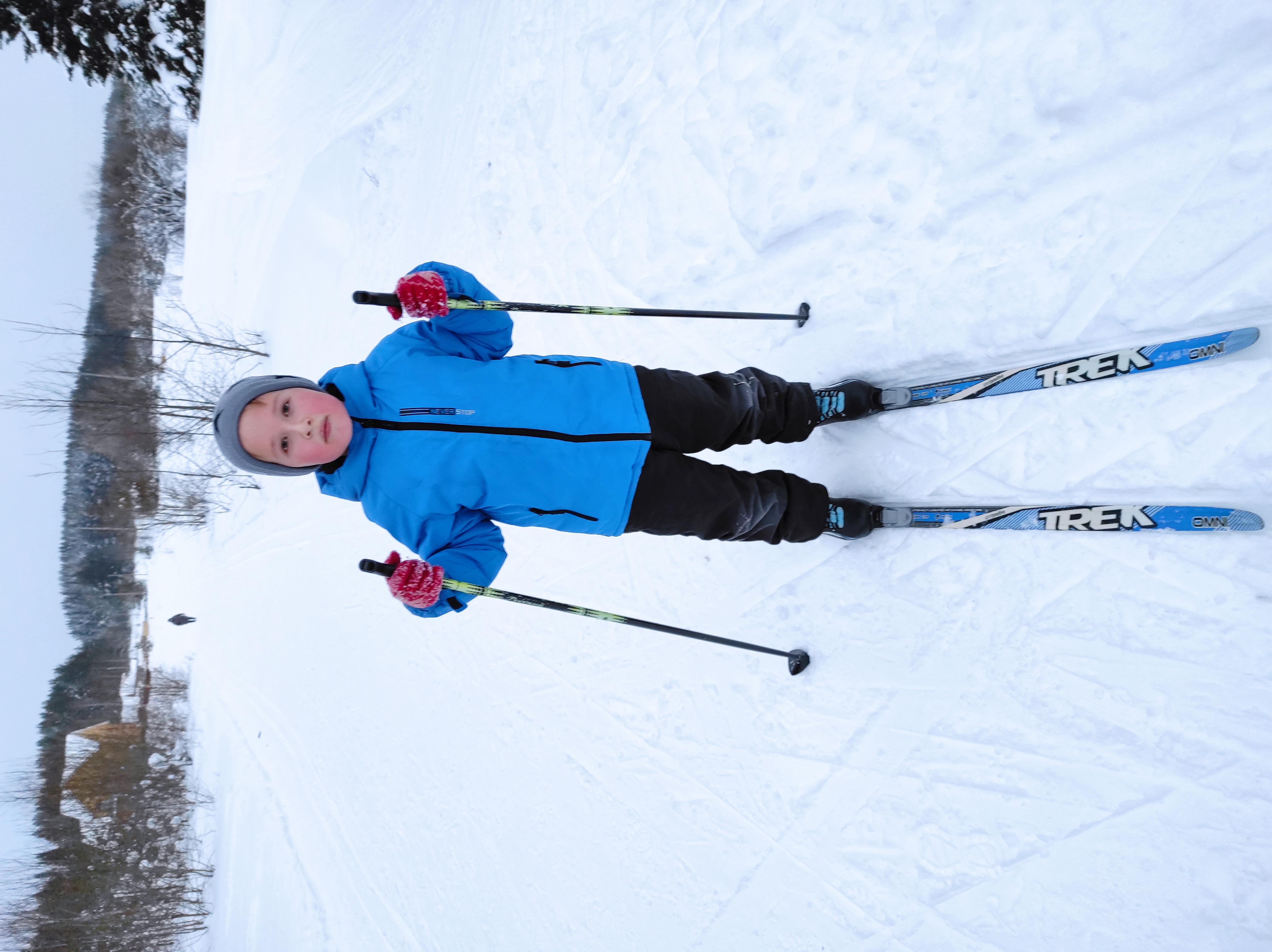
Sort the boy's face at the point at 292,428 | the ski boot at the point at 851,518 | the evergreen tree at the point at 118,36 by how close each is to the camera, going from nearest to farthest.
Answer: the boy's face at the point at 292,428
the ski boot at the point at 851,518
the evergreen tree at the point at 118,36

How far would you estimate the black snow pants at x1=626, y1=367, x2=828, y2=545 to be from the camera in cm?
231

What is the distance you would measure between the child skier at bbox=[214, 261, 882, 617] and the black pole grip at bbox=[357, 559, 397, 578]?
67 mm

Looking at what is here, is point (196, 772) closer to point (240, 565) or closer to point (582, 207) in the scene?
point (240, 565)

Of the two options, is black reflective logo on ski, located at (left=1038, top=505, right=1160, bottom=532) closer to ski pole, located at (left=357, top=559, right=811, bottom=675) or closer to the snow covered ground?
the snow covered ground

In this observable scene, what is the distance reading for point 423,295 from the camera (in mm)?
2172

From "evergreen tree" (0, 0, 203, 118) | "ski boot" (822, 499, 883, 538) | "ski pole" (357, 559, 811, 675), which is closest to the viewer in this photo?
"ski pole" (357, 559, 811, 675)

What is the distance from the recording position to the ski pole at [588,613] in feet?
7.34

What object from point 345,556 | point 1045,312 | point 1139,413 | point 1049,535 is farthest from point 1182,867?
point 345,556

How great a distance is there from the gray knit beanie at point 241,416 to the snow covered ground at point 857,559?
207cm

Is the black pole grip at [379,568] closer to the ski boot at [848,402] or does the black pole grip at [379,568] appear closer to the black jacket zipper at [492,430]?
the black jacket zipper at [492,430]

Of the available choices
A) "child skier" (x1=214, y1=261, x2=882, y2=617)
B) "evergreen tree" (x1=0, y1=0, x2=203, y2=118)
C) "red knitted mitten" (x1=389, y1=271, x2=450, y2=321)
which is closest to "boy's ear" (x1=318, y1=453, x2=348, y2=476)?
"child skier" (x1=214, y1=261, x2=882, y2=617)

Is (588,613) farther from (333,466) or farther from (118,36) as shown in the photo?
(118,36)

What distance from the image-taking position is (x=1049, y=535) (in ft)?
7.90

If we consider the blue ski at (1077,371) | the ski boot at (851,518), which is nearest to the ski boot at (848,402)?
the blue ski at (1077,371)
